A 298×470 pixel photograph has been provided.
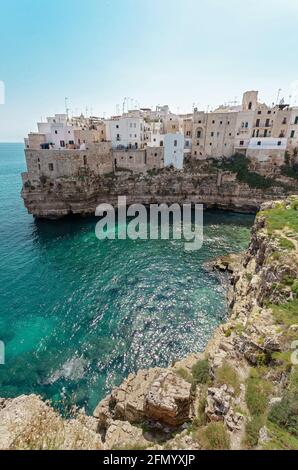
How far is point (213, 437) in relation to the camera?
27.4 ft

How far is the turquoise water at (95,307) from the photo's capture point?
17.1 metres

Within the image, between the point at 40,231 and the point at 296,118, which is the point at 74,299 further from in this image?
the point at 296,118

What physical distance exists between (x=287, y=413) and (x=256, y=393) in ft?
6.00

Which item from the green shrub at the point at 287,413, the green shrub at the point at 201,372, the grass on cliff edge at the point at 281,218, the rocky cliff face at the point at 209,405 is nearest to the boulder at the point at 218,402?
the rocky cliff face at the point at 209,405

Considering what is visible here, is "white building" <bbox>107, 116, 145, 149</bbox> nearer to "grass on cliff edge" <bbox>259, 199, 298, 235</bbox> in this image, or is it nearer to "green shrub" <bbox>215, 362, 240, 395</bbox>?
"grass on cliff edge" <bbox>259, 199, 298, 235</bbox>

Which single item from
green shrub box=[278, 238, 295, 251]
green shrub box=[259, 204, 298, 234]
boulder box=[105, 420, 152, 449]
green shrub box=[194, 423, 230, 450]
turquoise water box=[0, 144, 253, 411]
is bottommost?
turquoise water box=[0, 144, 253, 411]

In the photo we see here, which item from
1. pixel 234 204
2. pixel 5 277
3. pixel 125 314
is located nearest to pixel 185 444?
pixel 125 314

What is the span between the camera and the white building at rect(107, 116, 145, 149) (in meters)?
50.4

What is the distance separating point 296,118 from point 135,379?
54.8m

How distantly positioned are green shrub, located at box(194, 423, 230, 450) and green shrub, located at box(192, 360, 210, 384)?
3689 mm

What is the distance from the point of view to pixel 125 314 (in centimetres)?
2211

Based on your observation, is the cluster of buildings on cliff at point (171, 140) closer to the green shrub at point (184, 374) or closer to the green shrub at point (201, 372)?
the green shrub at point (184, 374)

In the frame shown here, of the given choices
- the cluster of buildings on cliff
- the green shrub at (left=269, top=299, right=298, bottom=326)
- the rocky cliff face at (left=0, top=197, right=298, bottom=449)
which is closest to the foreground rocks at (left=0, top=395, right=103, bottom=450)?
the rocky cliff face at (left=0, top=197, right=298, bottom=449)

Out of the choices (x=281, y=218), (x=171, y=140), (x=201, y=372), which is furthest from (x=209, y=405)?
(x=171, y=140)
